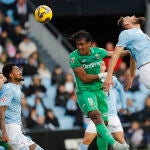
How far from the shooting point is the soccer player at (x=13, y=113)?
13039mm

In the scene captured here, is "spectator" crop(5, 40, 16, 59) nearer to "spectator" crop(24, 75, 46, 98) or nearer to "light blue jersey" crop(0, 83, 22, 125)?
"spectator" crop(24, 75, 46, 98)

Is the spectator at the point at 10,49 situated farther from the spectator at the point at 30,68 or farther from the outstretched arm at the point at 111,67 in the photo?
the outstretched arm at the point at 111,67

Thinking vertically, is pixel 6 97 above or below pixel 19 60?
above

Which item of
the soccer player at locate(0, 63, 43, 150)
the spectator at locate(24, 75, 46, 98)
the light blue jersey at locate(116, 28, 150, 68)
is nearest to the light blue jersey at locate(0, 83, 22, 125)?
the soccer player at locate(0, 63, 43, 150)

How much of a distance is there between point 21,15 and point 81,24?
5.97 meters

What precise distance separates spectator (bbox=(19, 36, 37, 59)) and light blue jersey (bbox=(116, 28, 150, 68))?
29.6 ft

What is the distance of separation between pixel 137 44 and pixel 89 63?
951mm

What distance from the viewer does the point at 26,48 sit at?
22391 mm

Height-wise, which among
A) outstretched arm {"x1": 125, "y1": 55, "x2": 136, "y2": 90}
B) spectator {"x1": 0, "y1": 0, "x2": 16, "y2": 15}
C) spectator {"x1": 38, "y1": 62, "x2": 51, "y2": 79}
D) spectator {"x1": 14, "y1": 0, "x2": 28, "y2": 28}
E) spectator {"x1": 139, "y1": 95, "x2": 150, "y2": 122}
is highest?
spectator {"x1": 0, "y1": 0, "x2": 16, "y2": 15}

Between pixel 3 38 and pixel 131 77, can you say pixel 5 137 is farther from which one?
pixel 3 38

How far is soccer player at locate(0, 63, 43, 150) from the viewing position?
13.0 m

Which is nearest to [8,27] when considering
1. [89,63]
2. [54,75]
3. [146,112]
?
[54,75]

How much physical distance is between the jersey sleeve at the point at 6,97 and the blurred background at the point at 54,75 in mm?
5078

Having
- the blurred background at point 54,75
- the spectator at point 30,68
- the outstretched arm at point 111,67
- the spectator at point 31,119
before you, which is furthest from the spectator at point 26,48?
the outstretched arm at point 111,67
